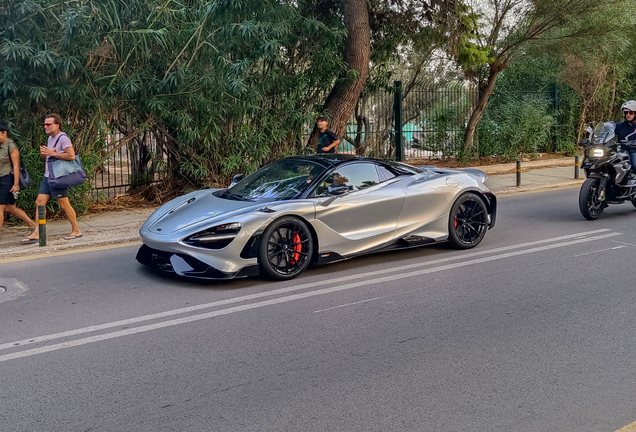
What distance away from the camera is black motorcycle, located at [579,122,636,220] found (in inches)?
408

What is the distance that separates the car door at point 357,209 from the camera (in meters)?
7.34

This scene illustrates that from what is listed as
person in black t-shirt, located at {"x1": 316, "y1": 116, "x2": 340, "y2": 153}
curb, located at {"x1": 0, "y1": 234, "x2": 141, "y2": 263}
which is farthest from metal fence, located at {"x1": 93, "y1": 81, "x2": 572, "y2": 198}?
curb, located at {"x1": 0, "y1": 234, "x2": 141, "y2": 263}

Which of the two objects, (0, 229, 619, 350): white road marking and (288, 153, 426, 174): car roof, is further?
(288, 153, 426, 174): car roof

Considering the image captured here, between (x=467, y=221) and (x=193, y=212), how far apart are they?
3.58 m

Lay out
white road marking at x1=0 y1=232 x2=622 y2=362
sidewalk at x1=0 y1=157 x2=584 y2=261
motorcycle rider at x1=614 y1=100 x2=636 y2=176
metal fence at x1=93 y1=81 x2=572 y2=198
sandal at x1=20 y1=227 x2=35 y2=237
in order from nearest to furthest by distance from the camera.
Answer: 1. white road marking at x1=0 y1=232 x2=622 y2=362
2. sidewalk at x1=0 y1=157 x2=584 y2=261
3. sandal at x1=20 y1=227 x2=35 y2=237
4. motorcycle rider at x1=614 y1=100 x2=636 y2=176
5. metal fence at x1=93 y1=81 x2=572 y2=198

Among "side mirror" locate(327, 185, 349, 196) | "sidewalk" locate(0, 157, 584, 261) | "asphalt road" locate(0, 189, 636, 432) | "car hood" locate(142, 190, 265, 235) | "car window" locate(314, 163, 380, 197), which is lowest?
"asphalt road" locate(0, 189, 636, 432)

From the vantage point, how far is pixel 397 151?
18.3m

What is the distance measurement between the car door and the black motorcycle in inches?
163

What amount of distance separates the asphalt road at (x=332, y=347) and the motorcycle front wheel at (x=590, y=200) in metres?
2.29

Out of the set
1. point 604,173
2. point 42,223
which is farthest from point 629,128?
point 42,223

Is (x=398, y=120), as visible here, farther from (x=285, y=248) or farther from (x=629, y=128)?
(x=285, y=248)

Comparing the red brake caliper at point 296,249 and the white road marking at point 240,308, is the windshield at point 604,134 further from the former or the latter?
the red brake caliper at point 296,249

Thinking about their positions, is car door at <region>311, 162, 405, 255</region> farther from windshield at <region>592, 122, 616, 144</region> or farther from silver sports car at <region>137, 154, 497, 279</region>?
windshield at <region>592, 122, 616, 144</region>

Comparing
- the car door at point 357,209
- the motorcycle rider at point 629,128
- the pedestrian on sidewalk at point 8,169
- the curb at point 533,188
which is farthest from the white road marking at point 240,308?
the curb at point 533,188
